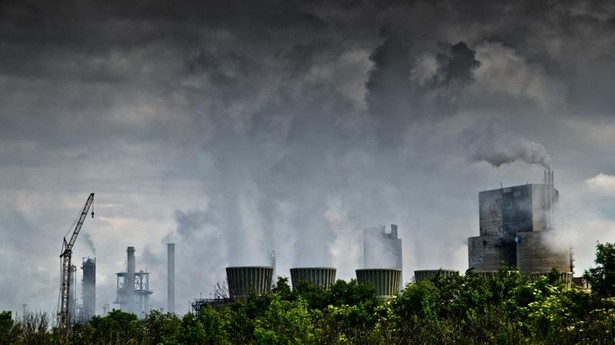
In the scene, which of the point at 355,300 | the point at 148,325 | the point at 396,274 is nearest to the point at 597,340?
the point at 355,300

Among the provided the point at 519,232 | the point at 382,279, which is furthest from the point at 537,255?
the point at 382,279

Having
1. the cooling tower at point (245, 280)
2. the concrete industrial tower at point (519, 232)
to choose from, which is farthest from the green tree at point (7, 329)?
the concrete industrial tower at point (519, 232)

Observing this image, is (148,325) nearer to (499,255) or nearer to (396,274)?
(396,274)

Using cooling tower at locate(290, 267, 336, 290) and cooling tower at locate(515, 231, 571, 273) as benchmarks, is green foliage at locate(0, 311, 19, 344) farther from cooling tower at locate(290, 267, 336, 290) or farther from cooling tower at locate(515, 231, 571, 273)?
cooling tower at locate(515, 231, 571, 273)

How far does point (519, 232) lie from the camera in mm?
177375

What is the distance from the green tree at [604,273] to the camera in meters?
62.1

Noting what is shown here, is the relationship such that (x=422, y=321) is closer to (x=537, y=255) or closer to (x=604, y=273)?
(x=604, y=273)

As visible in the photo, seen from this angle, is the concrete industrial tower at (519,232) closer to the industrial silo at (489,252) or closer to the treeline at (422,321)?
the industrial silo at (489,252)

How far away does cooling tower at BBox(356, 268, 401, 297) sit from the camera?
13650cm

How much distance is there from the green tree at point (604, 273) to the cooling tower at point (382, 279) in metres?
73.3

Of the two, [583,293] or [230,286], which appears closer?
[583,293]

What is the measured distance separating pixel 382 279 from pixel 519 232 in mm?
49778

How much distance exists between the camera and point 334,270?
148 metres

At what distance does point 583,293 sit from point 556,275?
425 inches
